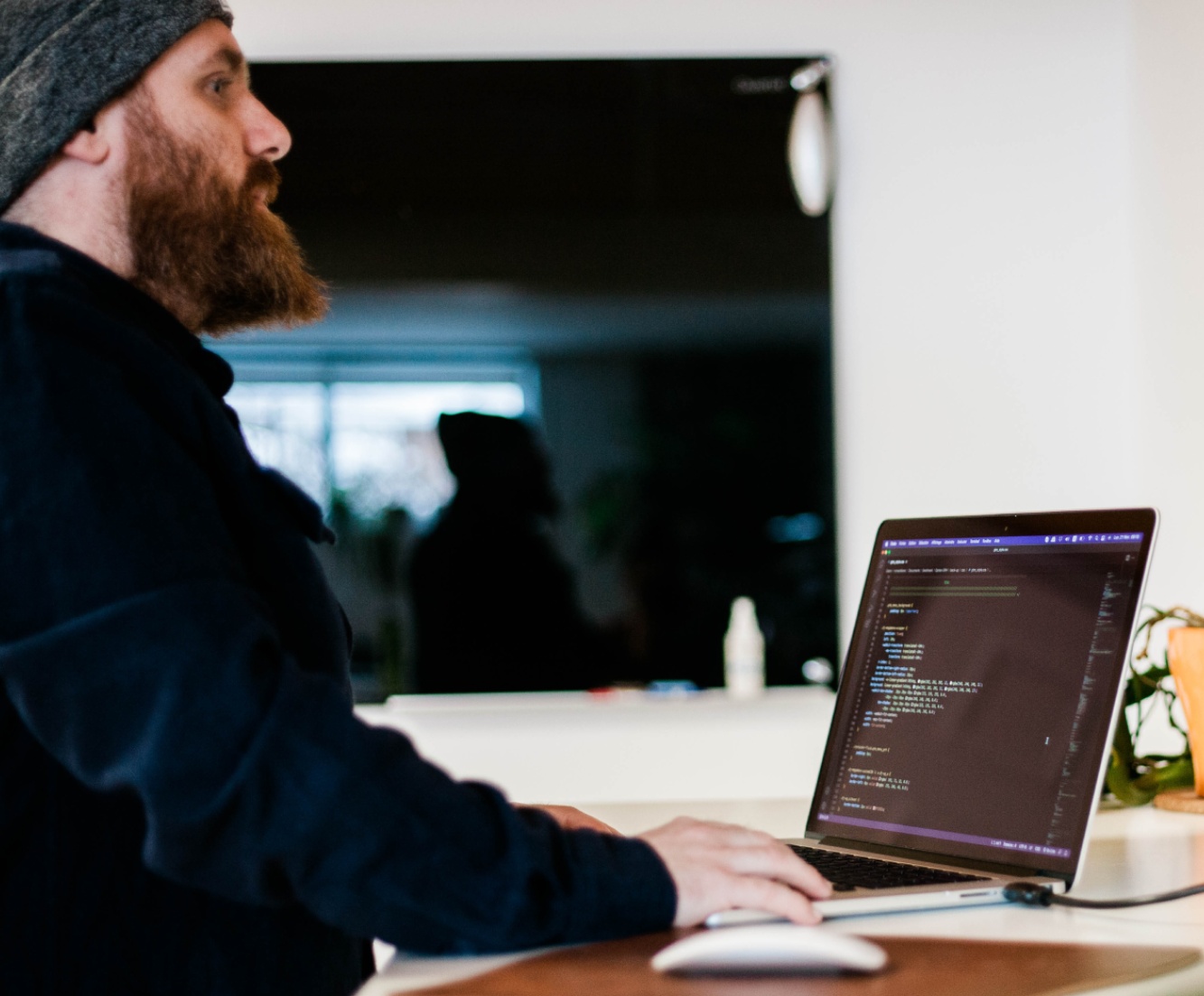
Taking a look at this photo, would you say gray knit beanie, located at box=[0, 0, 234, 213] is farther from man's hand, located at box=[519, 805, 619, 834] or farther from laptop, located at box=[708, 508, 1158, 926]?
laptop, located at box=[708, 508, 1158, 926]

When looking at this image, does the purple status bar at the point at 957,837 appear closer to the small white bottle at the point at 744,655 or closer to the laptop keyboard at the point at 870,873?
the laptop keyboard at the point at 870,873

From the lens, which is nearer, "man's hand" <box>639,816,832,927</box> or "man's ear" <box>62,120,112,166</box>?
"man's hand" <box>639,816,832,927</box>

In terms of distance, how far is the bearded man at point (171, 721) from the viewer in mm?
764

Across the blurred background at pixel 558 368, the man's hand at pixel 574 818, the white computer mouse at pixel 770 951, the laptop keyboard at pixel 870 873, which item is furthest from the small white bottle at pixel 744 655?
the white computer mouse at pixel 770 951

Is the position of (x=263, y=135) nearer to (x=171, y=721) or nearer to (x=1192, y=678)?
(x=171, y=721)

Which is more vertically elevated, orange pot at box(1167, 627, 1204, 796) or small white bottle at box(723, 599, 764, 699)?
orange pot at box(1167, 627, 1204, 796)

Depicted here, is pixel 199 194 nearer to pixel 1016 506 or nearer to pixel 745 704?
pixel 745 704

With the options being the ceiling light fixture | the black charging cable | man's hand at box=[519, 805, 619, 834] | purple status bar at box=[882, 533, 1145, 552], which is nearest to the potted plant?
purple status bar at box=[882, 533, 1145, 552]

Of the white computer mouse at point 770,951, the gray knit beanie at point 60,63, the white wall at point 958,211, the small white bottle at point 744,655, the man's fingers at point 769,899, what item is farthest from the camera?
the white wall at point 958,211

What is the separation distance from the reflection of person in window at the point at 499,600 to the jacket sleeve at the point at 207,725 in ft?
6.32

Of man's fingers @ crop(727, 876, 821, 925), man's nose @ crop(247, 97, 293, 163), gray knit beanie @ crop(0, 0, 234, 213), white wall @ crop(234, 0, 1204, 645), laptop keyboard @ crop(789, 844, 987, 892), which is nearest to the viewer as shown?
man's fingers @ crop(727, 876, 821, 925)

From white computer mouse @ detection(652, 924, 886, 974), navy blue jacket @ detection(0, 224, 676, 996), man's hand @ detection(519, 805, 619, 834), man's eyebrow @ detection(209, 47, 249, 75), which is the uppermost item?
man's eyebrow @ detection(209, 47, 249, 75)

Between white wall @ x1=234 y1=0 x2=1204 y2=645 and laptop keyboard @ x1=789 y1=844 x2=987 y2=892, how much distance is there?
70.3 inches

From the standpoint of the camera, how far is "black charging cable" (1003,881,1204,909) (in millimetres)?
933
